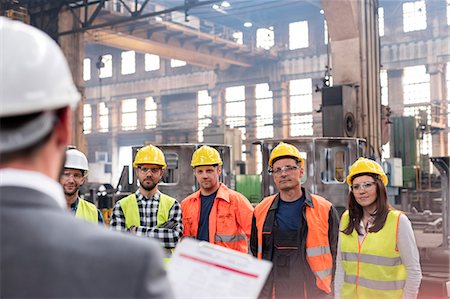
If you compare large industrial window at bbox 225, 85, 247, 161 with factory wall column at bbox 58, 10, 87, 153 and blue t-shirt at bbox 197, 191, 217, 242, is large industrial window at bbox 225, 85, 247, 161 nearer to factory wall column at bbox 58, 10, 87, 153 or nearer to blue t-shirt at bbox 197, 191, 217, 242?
factory wall column at bbox 58, 10, 87, 153

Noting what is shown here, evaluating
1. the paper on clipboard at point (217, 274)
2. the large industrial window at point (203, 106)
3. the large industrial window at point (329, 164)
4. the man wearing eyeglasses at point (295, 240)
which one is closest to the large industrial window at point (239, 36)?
the large industrial window at point (203, 106)

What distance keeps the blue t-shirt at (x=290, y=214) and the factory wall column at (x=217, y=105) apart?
24.6m

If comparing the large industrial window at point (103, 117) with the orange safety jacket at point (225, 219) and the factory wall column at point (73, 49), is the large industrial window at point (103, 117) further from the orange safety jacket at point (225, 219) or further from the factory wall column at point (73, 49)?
the orange safety jacket at point (225, 219)

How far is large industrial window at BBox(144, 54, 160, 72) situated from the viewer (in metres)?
31.9

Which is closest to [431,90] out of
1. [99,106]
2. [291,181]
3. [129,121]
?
[129,121]

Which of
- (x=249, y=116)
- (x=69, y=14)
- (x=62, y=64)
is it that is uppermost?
(x=69, y=14)

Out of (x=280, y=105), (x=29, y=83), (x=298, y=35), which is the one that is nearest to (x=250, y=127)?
(x=280, y=105)

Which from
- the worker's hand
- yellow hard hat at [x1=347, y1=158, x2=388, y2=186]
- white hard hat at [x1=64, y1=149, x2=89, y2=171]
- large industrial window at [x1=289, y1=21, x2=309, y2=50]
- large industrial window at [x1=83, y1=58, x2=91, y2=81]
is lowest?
the worker's hand

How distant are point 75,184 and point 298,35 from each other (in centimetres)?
2538

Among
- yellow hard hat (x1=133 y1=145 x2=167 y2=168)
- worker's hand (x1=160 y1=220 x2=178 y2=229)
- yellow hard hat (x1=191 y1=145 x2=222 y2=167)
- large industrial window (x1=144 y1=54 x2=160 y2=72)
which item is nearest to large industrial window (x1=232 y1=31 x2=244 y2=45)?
large industrial window (x1=144 y1=54 x2=160 y2=72)

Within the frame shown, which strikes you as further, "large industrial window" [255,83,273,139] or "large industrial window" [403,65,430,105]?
"large industrial window" [255,83,273,139]

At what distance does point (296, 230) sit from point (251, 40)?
25598 mm

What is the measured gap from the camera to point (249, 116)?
92.0ft

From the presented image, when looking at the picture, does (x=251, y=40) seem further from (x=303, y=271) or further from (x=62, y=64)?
(x=62, y=64)
